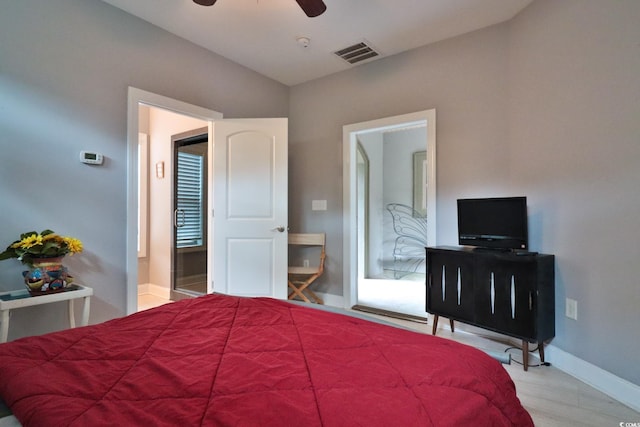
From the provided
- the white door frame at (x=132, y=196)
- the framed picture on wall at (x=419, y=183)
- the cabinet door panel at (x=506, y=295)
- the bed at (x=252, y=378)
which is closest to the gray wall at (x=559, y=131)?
the cabinet door panel at (x=506, y=295)

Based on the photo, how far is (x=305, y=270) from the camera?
3635 millimetres

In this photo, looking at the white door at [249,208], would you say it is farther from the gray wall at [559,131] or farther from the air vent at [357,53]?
the gray wall at [559,131]

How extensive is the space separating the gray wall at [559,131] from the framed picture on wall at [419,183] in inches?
94.1

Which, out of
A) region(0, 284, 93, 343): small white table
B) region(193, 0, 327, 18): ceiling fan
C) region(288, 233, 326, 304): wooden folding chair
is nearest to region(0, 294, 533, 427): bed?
region(0, 284, 93, 343): small white table

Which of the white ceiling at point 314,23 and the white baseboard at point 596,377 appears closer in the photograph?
the white baseboard at point 596,377

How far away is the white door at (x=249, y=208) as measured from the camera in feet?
11.0

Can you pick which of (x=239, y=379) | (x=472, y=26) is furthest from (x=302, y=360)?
(x=472, y=26)

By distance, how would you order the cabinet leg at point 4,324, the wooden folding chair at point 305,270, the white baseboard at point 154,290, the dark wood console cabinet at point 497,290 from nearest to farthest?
1. the cabinet leg at point 4,324
2. the dark wood console cabinet at point 497,290
3. the wooden folding chair at point 305,270
4. the white baseboard at point 154,290

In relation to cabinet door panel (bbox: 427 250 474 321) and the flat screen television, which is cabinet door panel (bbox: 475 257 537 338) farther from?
the flat screen television

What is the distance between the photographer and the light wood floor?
1.65 m

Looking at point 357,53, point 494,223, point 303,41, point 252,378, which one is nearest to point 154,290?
point 303,41

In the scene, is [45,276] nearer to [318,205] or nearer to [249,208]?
[249,208]

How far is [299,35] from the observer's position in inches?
115

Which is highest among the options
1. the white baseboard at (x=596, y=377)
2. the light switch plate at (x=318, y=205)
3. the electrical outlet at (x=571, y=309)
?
the light switch plate at (x=318, y=205)
